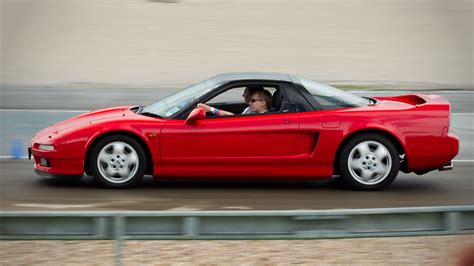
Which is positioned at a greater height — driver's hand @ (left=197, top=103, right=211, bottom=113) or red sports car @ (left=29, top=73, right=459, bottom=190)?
driver's hand @ (left=197, top=103, right=211, bottom=113)

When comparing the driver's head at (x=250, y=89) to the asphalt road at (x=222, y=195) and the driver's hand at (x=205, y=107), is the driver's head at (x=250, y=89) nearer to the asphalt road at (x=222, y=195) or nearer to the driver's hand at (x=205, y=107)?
the driver's hand at (x=205, y=107)

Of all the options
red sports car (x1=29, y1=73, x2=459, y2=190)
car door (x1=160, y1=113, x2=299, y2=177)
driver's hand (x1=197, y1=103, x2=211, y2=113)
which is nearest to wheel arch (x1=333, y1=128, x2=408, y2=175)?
red sports car (x1=29, y1=73, x2=459, y2=190)

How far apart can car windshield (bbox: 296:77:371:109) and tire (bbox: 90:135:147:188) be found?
75.5 inches

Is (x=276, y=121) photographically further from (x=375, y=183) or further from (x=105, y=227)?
(x=105, y=227)

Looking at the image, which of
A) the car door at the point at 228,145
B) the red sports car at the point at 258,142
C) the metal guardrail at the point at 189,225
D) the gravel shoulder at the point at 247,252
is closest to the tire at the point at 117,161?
the red sports car at the point at 258,142

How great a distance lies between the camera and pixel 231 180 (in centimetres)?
1001

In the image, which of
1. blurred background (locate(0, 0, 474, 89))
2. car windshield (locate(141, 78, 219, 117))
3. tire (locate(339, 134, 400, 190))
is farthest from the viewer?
blurred background (locate(0, 0, 474, 89))

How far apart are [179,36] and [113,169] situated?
17033mm

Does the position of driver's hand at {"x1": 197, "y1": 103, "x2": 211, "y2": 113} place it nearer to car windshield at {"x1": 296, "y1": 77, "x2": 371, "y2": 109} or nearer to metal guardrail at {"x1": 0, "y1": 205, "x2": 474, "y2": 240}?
car windshield at {"x1": 296, "y1": 77, "x2": 371, "y2": 109}

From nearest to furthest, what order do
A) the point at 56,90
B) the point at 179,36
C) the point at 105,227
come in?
the point at 105,227
the point at 56,90
the point at 179,36

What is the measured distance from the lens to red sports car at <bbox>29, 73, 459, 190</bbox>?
9.27 meters

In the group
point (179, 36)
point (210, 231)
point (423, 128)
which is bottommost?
point (210, 231)

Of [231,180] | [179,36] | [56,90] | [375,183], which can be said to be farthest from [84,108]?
[179,36]

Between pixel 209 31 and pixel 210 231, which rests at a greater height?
pixel 209 31
